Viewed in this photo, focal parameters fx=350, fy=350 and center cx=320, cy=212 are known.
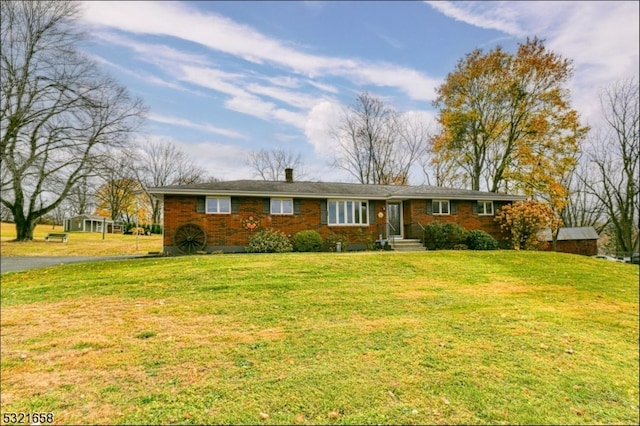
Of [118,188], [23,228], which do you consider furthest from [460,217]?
[118,188]

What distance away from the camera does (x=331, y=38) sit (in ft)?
30.1

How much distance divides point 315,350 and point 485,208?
59.5 ft

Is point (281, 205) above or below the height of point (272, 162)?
below

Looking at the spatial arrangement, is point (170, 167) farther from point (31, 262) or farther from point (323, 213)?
point (323, 213)

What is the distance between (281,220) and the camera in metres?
17.3

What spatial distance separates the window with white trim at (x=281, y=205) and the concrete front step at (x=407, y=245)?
227 inches

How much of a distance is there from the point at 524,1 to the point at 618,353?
5.67m

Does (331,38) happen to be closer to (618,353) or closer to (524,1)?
(524,1)

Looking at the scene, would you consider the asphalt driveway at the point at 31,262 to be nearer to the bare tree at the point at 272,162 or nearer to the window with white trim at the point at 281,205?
the window with white trim at the point at 281,205

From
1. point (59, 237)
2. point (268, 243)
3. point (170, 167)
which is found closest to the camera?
point (268, 243)

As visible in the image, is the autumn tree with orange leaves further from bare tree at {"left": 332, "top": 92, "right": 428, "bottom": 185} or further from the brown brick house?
bare tree at {"left": 332, "top": 92, "right": 428, "bottom": 185}

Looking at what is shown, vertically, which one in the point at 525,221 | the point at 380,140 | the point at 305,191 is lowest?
the point at 525,221

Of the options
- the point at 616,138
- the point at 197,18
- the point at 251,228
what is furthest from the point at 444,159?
the point at 197,18

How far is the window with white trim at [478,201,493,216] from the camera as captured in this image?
20.1 m
